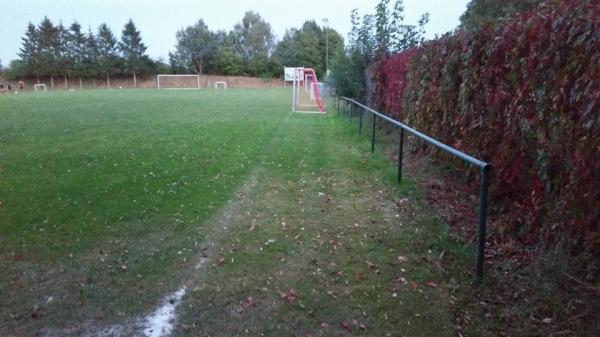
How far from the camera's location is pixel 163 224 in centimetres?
441

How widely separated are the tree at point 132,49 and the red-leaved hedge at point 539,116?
205ft

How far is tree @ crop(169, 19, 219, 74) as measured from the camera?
67875mm

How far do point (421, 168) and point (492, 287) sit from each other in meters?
3.87

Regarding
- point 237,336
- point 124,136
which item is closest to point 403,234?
point 237,336

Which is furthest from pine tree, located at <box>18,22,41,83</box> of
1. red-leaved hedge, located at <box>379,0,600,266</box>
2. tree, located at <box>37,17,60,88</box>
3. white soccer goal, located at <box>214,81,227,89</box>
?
red-leaved hedge, located at <box>379,0,600,266</box>

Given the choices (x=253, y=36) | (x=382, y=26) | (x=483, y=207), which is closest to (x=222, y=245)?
(x=483, y=207)

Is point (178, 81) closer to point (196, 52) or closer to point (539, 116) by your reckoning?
point (196, 52)

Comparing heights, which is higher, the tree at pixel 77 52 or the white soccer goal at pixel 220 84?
the tree at pixel 77 52

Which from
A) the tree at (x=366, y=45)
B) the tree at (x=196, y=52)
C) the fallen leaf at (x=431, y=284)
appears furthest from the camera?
the tree at (x=196, y=52)

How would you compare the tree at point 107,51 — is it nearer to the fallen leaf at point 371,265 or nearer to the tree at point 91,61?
the tree at point 91,61

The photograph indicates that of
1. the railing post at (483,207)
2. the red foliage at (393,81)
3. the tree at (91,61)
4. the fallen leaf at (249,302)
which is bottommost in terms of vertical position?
the fallen leaf at (249,302)

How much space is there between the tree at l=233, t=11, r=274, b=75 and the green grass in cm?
6876

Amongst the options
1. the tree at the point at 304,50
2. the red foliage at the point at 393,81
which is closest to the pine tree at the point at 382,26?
the red foliage at the point at 393,81

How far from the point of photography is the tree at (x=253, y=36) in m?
75.2
